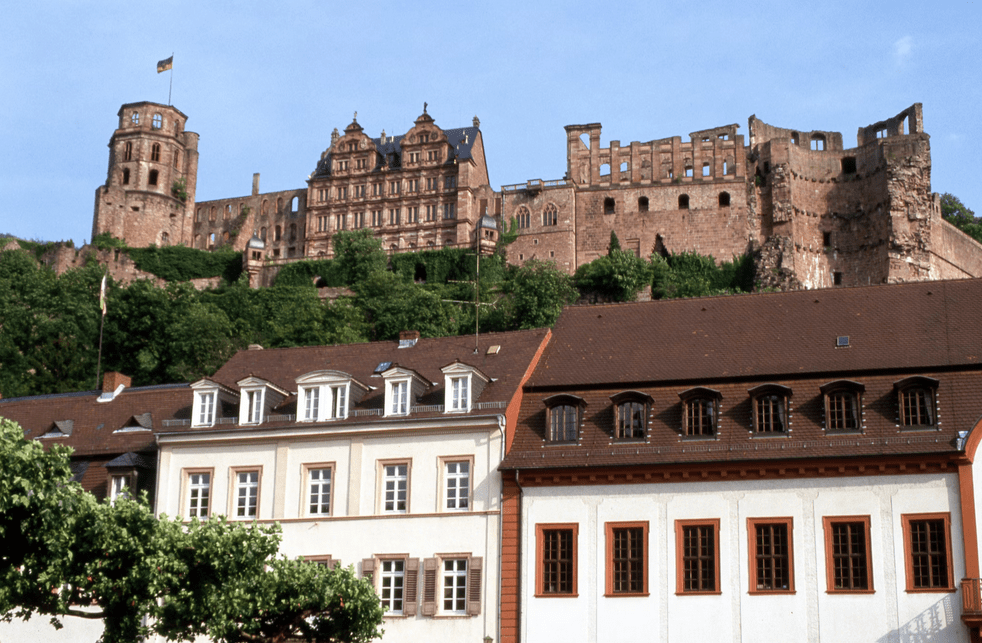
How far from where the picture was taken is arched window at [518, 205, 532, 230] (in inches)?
4601

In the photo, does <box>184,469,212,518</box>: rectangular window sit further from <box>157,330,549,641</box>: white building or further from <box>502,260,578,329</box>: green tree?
<box>502,260,578,329</box>: green tree

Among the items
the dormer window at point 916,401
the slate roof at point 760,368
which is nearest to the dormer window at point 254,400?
the slate roof at point 760,368

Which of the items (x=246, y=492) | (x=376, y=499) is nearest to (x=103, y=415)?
(x=246, y=492)

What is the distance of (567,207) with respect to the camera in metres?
116

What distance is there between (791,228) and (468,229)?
28.1 m

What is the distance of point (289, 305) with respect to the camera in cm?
10356

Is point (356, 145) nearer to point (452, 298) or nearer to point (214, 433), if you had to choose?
point (452, 298)

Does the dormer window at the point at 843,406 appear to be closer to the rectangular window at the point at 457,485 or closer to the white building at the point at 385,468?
the white building at the point at 385,468

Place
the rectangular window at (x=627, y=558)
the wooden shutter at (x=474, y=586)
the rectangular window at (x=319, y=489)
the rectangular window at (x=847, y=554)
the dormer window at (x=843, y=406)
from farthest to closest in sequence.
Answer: the rectangular window at (x=319, y=489)
the wooden shutter at (x=474, y=586)
the rectangular window at (x=627, y=558)
the dormer window at (x=843, y=406)
the rectangular window at (x=847, y=554)

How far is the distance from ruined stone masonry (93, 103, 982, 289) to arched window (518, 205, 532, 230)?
0.42ft

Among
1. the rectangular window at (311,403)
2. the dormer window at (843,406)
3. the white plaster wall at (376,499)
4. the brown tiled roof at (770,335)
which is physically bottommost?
the white plaster wall at (376,499)

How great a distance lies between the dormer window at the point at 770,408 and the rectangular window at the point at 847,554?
303 centimetres

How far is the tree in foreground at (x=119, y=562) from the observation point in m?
29.4

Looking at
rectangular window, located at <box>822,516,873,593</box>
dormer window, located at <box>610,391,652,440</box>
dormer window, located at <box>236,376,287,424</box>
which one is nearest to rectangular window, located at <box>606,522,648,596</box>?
dormer window, located at <box>610,391,652,440</box>
